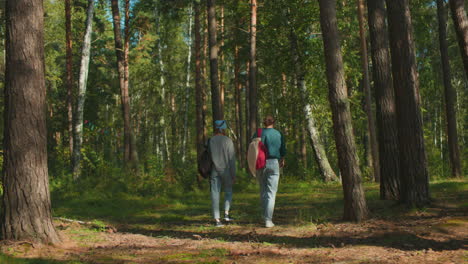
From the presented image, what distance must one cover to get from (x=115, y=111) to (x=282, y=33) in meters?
36.8

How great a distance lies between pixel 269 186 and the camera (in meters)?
8.84

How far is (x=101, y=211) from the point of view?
12805 millimetres

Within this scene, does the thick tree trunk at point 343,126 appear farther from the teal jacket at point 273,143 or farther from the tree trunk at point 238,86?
the tree trunk at point 238,86

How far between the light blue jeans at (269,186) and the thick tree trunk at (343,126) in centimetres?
124

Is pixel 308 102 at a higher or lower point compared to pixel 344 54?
lower

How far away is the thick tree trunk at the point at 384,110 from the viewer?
10312 mm

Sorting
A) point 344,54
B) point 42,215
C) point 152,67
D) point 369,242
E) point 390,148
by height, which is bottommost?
point 369,242

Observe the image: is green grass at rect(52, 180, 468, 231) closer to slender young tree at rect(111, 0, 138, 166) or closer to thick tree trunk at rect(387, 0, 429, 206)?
thick tree trunk at rect(387, 0, 429, 206)

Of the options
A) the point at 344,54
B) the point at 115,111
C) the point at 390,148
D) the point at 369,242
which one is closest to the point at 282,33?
the point at 344,54

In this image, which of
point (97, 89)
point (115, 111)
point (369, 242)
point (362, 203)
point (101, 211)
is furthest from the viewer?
point (115, 111)

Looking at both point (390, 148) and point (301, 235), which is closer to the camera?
point (301, 235)

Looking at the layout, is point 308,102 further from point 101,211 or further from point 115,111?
point 115,111

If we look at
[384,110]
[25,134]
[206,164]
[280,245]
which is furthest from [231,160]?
[25,134]

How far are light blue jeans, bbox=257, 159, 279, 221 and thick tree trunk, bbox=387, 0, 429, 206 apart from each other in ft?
8.60
